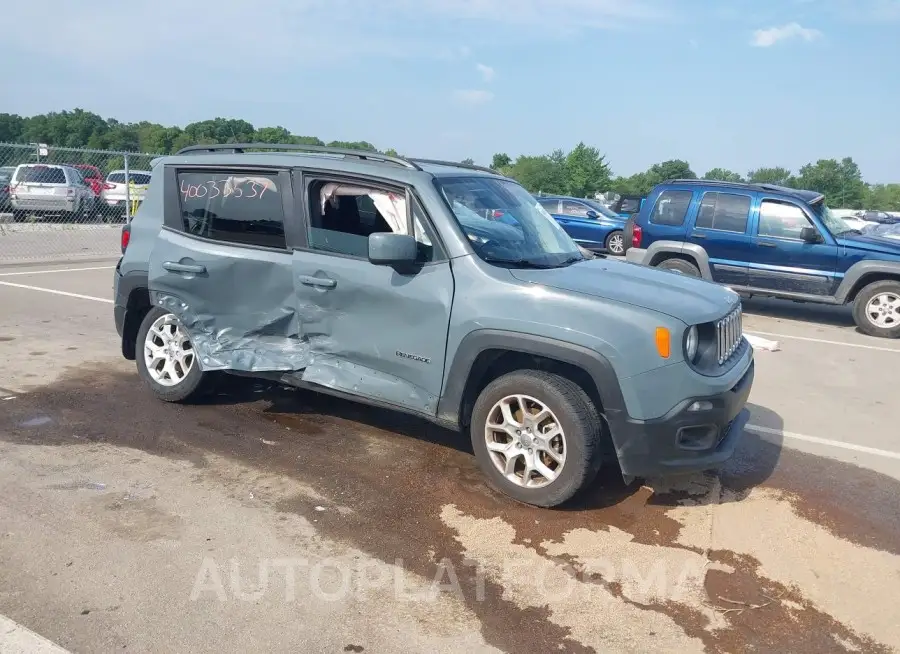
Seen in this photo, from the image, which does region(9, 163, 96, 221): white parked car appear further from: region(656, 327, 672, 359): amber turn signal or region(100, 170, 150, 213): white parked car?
→ region(656, 327, 672, 359): amber turn signal

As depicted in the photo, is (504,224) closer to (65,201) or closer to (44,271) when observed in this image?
(44,271)

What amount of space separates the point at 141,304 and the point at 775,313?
9.67 m

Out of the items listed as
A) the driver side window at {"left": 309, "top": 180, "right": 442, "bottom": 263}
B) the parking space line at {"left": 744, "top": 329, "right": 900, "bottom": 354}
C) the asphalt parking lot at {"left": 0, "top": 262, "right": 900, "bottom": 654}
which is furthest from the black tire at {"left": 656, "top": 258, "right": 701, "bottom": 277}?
the driver side window at {"left": 309, "top": 180, "right": 442, "bottom": 263}

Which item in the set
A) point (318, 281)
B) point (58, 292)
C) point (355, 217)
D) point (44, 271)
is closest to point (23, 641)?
point (318, 281)

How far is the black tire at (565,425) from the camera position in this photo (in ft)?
13.1

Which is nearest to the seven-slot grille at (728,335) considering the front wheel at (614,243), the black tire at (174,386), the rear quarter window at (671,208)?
the black tire at (174,386)

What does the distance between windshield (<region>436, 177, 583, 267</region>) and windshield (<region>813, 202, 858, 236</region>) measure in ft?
22.2

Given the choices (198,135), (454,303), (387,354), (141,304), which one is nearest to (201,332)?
(141,304)

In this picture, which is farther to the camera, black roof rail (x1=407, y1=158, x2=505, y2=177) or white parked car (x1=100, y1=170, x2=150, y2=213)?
white parked car (x1=100, y1=170, x2=150, y2=213)

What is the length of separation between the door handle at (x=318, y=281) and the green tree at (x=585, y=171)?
56269mm

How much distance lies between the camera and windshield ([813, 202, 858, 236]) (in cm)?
1054

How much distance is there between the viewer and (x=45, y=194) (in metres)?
19.4

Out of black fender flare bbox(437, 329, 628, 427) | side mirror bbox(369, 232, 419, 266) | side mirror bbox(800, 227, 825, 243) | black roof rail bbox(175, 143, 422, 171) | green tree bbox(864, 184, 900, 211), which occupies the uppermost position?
green tree bbox(864, 184, 900, 211)

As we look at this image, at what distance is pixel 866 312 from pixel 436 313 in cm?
811
